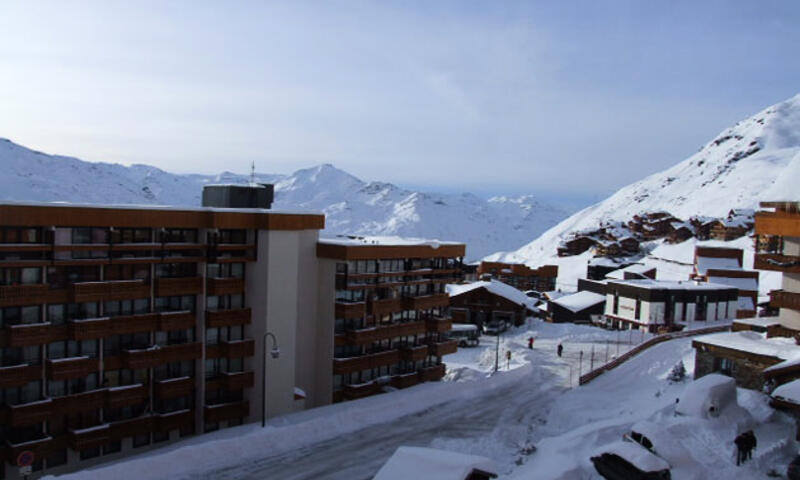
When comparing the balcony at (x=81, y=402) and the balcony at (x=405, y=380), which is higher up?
the balcony at (x=81, y=402)

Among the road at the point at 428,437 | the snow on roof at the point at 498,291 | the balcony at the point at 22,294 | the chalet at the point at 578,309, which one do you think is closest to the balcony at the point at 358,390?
the road at the point at 428,437

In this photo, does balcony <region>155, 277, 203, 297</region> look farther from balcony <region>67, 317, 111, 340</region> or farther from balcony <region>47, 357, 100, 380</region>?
balcony <region>47, 357, 100, 380</region>

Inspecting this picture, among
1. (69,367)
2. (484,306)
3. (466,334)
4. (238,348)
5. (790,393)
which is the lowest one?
(466,334)

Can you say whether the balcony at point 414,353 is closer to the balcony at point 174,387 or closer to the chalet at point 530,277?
the balcony at point 174,387

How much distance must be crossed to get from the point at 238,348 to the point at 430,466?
16898 millimetres

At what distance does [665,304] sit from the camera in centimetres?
6544

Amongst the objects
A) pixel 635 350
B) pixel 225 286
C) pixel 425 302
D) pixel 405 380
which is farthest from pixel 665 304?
pixel 225 286

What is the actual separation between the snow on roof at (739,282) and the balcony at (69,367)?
251ft

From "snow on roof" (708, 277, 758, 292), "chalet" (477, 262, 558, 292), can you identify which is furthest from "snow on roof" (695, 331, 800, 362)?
"chalet" (477, 262, 558, 292)

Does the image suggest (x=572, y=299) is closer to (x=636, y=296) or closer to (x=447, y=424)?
(x=636, y=296)

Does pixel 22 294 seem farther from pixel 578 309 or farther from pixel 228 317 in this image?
pixel 578 309

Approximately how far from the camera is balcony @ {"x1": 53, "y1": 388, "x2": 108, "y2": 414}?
27.9 metres

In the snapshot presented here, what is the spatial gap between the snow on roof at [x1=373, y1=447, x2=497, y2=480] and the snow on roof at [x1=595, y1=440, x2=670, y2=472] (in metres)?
5.35

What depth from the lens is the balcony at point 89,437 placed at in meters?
28.2
